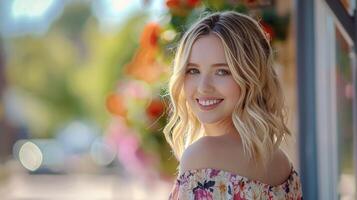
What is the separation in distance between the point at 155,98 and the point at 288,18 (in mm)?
1013

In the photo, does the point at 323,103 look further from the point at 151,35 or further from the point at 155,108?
the point at 155,108

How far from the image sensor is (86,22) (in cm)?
2116

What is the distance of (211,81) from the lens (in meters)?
1.75

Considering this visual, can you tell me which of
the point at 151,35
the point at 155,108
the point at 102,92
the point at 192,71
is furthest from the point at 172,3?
the point at 102,92

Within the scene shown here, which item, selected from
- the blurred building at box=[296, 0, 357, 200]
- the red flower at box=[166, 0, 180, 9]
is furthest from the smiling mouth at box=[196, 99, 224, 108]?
the red flower at box=[166, 0, 180, 9]

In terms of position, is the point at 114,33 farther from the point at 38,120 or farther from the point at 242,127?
the point at 242,127

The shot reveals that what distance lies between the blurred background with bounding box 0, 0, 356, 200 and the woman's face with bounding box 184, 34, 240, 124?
1.24 feet

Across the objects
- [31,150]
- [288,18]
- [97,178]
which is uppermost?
[31,150]

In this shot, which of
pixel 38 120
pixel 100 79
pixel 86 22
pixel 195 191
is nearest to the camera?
pixel 195 191

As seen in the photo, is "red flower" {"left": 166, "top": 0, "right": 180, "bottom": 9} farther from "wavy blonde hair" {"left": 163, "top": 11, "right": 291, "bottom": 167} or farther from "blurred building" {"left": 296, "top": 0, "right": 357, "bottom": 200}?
"wavy blonde hair" {"left": 163, "top": 11, "right": 291, "bottom": 167}

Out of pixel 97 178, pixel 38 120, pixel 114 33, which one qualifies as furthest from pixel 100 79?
pixel 38 120

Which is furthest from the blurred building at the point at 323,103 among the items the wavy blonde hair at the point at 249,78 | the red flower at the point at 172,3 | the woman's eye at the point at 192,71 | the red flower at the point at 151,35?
the woman's eye at the point at 192,71

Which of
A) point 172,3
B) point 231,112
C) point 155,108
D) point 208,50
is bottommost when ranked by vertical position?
point 231,112

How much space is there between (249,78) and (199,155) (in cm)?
19
